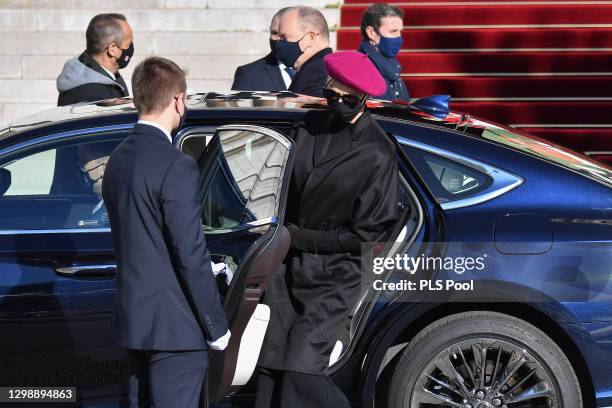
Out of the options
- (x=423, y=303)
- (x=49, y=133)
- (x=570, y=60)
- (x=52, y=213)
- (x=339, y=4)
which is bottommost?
(x=423, y=303)

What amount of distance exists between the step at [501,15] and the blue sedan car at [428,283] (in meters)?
6.46

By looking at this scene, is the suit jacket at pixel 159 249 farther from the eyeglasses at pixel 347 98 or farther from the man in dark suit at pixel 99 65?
the man in dark suit at pixel 99 65

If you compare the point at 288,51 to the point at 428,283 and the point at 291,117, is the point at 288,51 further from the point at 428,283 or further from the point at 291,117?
the point at 428,283

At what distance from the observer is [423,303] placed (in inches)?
172

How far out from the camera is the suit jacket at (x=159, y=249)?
135 inches

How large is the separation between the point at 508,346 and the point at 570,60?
20.9ft

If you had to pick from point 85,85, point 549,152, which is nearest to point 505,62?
point 85,85

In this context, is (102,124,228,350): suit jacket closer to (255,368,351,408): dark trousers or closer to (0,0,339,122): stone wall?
(255,368,351,408): dark trousers

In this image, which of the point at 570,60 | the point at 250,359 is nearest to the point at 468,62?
the point at 570,60

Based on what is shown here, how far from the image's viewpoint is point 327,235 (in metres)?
4.13

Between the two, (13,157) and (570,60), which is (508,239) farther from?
(570,60)

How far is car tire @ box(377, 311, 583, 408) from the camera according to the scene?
4.37 meters

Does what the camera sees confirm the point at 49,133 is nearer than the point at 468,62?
Yes

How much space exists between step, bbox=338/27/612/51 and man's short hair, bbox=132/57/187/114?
709cm
